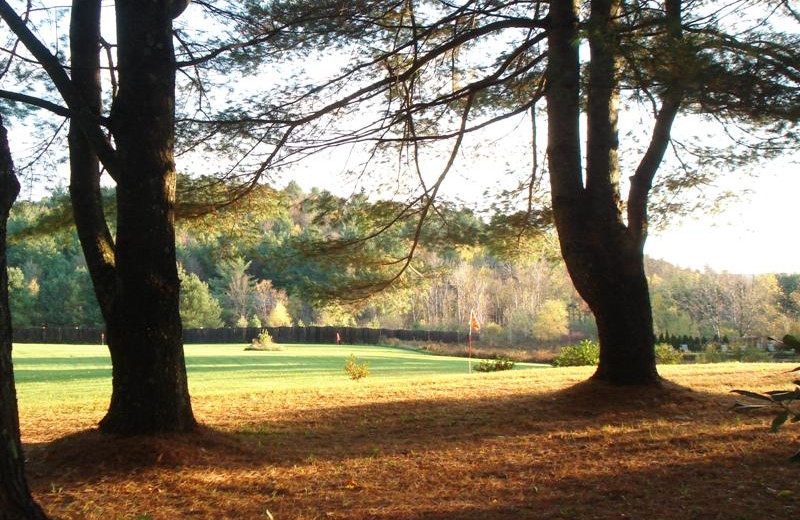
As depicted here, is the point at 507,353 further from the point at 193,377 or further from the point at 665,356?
the point at 193,377

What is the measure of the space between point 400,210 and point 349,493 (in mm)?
5188

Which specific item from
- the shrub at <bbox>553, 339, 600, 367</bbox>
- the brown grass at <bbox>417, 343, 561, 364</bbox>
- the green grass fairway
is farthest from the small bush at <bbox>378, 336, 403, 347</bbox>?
the shrub at <bbox>553, 339, 600, 367</bbox>

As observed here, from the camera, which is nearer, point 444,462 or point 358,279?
point 444,462

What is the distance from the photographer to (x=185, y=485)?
401cm

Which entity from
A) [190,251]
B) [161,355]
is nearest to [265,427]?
[161,355]

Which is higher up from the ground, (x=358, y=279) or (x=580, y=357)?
(x=358, y=279)

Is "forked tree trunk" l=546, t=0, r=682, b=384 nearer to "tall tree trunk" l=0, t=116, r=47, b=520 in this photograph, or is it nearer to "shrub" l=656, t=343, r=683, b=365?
"tall tree trunk" l=0, t=116, r=47, b=520

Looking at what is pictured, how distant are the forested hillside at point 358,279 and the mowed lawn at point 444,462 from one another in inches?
81.3

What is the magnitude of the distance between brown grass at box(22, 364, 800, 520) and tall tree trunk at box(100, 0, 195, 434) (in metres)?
0.32

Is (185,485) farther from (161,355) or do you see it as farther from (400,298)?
(400,298)

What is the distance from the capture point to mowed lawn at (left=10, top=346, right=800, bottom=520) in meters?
3.47

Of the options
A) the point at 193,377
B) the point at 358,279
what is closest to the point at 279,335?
the point at 193,377

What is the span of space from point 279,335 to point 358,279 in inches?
1680

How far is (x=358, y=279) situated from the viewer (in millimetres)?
8656
